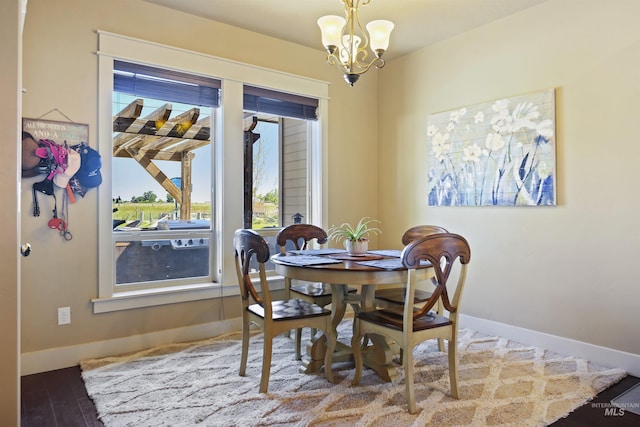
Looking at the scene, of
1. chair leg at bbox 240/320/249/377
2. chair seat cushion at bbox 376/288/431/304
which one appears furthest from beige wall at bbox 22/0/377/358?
chair seat cushion at bbox 376/288/431/304

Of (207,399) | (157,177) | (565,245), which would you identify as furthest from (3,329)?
(565,245)

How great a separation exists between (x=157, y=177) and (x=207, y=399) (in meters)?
1.80

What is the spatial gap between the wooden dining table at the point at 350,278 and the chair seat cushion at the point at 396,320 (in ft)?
0.57

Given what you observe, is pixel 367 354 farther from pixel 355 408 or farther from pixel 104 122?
pixel 104 122

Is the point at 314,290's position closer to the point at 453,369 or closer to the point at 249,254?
the point at 249,254

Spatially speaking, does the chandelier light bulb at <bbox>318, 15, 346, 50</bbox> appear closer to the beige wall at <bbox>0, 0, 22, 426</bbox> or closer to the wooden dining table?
the wooden dining table

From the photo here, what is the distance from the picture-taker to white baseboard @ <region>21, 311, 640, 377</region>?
2.72m

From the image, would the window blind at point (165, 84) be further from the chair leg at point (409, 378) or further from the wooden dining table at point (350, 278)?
the chair leg at point (409, 378)

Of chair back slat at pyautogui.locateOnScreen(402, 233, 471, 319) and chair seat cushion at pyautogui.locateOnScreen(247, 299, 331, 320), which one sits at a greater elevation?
chair back slat at pyautogui.locateOnScreen(402, 233, 471, 319)

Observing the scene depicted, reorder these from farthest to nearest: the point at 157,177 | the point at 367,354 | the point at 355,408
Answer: the point at 157,177, the point at 367,354, the point at 355,408

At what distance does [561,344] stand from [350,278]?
1927 mm

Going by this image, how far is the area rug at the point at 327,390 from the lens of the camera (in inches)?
82.3

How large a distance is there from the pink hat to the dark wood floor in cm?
125

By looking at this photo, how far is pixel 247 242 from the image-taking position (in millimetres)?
2396
